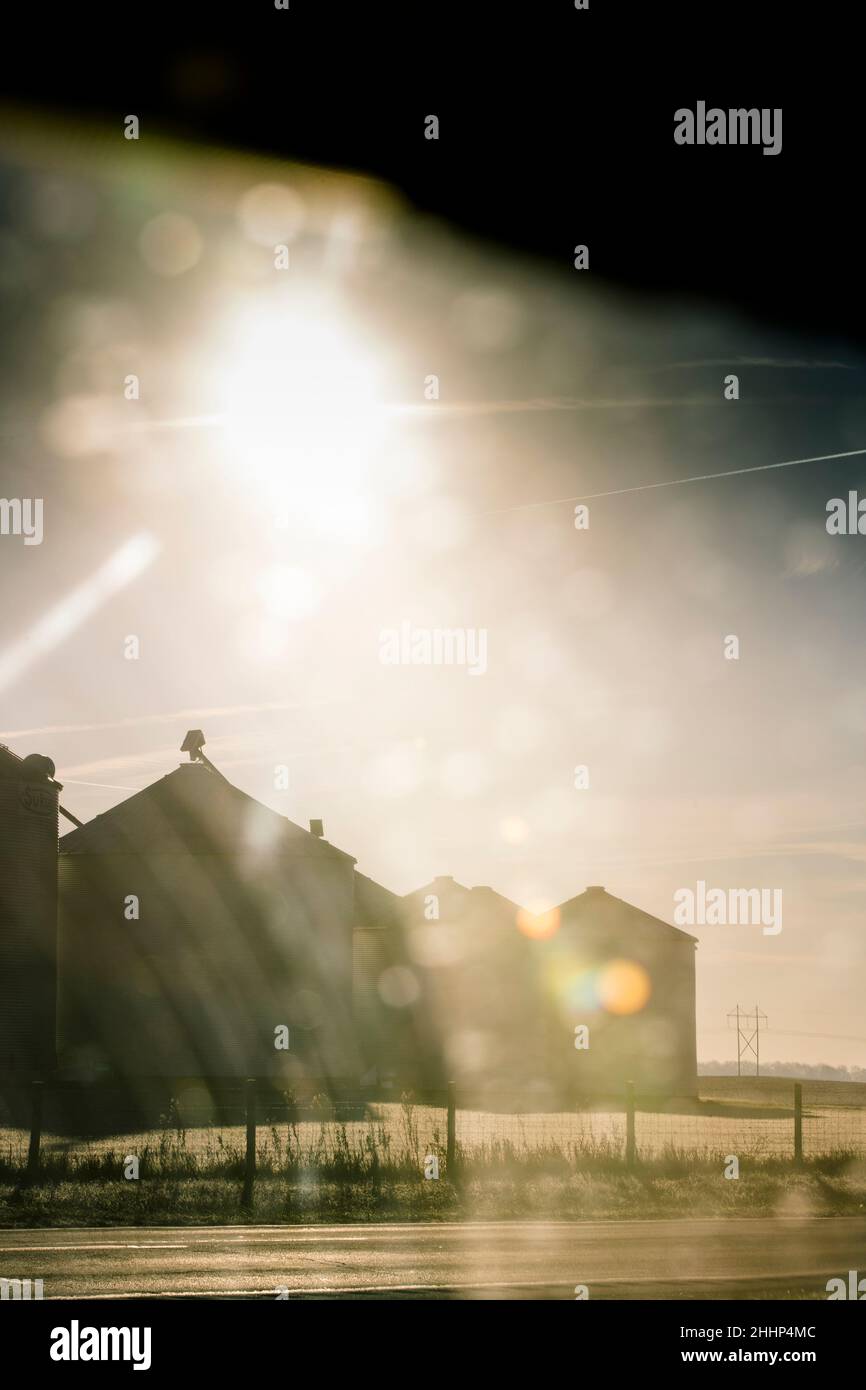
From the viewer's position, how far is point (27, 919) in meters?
35.7

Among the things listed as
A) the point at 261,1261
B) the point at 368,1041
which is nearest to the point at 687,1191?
the point at 261,1261

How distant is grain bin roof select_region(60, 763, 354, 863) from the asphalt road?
84.9 feet

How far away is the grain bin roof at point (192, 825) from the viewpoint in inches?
1522

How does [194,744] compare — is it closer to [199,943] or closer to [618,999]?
[199,943]

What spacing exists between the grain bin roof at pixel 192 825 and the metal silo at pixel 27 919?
2.44m

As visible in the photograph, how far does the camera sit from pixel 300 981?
38719mm

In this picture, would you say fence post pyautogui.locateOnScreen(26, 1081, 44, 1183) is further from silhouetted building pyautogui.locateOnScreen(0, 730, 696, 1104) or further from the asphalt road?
silhouetted building pyautogui.locateOnScreen(0, 730, 696, 1104)

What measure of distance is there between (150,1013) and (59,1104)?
6983 millimetres

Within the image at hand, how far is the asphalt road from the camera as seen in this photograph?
370 inches

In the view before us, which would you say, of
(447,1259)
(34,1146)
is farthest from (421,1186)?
(447,1259)

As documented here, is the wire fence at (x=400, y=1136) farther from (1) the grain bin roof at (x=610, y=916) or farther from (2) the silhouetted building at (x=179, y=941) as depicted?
(1) the grain bin roof at (x=610, y=916)

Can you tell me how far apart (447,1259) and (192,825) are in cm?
2884

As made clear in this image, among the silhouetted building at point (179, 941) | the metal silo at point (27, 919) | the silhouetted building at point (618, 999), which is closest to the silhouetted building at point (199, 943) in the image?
the silhouetted building at point (179, 941)
